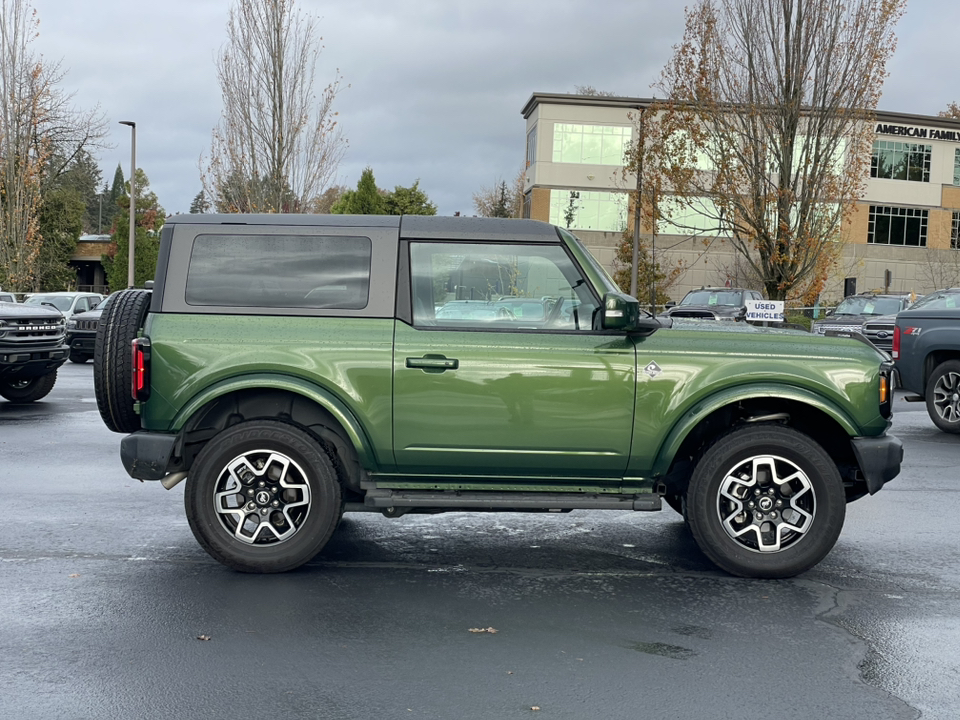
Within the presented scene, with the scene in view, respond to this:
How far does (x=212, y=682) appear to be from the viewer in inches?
163

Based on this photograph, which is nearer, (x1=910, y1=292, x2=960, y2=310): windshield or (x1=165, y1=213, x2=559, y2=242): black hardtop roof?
(x1=165, y1=213, x2=559, y2=242): black hardtop roof

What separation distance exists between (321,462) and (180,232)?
149 cm

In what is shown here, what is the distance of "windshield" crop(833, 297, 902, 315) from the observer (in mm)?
Result: 22422

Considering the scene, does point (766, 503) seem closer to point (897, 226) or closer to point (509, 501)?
point (509, 501)

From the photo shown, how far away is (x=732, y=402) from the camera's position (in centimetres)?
569

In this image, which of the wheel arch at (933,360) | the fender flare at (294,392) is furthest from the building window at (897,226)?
the fender flare at (294,392)

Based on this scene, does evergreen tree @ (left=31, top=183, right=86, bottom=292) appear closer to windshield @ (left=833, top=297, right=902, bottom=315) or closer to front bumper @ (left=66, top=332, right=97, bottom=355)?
front bumper @ (left=66, top=332, right=97, bottom=355)

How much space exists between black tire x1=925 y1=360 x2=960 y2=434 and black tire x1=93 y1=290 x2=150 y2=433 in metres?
9.61

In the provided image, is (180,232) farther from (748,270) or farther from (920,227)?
(920,227)

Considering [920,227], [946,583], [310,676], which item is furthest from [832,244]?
[920,227]

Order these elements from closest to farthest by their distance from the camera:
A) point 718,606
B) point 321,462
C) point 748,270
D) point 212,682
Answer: point 212,682, point 718,606, point 321,462, point 748,270

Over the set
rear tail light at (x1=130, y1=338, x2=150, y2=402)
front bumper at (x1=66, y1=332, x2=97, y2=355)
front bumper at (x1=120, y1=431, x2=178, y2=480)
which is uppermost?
rear tail light at (x1=130, y1=338, x2=150, y2=402)

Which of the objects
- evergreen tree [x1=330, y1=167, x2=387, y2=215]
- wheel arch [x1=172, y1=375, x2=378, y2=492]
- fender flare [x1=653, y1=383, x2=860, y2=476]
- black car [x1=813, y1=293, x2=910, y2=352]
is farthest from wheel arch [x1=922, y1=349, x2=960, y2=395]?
evergreen tree [x1=330, y1=167, x2=387, y2=215]

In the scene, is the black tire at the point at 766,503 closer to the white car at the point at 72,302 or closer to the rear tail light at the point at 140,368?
the rear tail light at the point at 140,368
